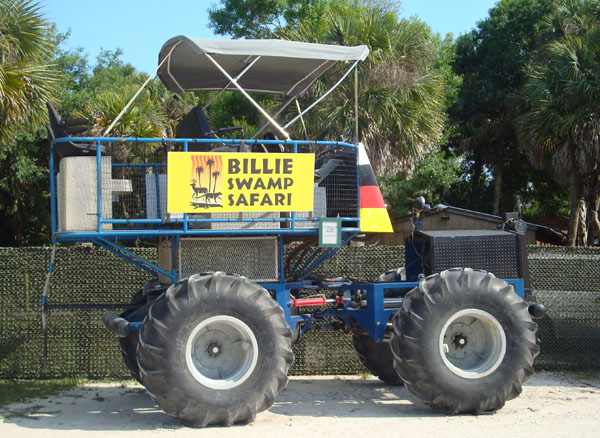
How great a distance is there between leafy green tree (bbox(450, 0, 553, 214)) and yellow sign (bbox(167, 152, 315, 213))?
22953 mm

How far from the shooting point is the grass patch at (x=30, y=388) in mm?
7680

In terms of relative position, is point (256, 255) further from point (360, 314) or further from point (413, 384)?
point (413, 384)

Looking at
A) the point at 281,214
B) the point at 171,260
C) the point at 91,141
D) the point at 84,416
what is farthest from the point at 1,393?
the point at 281,214

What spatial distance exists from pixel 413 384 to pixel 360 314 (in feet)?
3.72

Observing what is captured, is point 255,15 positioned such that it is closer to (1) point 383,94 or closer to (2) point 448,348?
(1) point 383,94

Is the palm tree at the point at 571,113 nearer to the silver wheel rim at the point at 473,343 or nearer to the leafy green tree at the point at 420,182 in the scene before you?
the leafy green tree at the point at 420,182

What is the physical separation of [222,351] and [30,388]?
2993mm

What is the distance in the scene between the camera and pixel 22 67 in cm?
1116

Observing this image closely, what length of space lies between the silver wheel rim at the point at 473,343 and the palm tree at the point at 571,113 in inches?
483

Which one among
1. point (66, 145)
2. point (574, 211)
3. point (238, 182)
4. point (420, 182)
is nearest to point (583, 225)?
point (574, 211)

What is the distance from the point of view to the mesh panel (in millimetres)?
7035

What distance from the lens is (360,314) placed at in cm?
745

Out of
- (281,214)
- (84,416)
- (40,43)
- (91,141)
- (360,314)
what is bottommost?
(84,416)

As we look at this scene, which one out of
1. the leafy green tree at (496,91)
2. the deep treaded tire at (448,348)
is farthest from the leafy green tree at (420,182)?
the deep treaded tire at (448,348)
